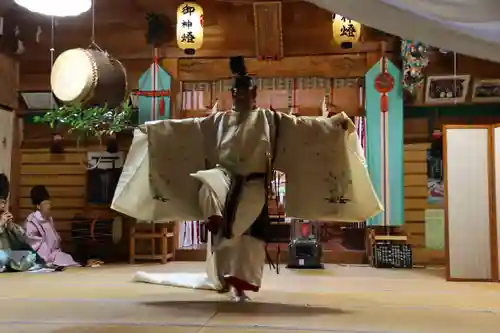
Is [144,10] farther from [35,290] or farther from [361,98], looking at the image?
[35,290]

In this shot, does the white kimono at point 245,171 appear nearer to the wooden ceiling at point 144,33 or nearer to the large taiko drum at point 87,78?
the large taiko drum at point 87,78

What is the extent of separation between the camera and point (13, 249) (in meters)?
5.84

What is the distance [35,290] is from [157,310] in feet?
4.63

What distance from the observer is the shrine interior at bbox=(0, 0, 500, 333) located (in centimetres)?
509

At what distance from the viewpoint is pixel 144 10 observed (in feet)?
22.9

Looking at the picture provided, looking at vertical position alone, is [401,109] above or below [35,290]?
above

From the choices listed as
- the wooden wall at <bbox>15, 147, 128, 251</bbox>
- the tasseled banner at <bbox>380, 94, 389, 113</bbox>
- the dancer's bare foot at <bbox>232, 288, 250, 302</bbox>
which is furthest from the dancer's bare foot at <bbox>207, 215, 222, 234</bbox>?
the wooden wall at <bbox>15, 147, 128, 251</bbox>

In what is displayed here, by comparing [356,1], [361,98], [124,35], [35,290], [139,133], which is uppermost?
[124,35]

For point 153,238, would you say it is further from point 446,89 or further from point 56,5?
point 446,89

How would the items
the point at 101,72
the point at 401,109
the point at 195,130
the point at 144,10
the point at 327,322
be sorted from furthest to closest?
the point at 144,10 < the point at 401,109 < the point at 101,72 < the point at 195,130 < the point at 327,322

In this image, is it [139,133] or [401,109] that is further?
[401,109]

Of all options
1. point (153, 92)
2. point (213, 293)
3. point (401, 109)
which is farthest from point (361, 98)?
point (213, 293)

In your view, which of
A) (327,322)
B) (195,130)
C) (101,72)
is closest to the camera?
(327,322)

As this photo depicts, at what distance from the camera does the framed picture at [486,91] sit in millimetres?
6277
